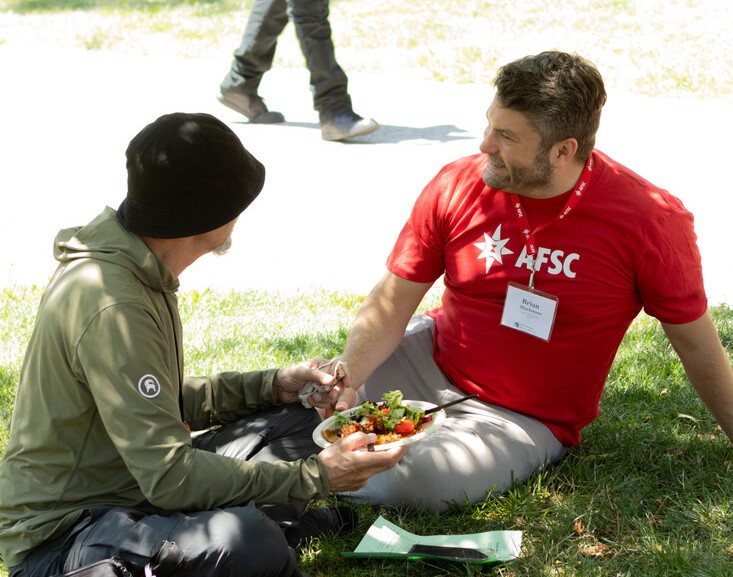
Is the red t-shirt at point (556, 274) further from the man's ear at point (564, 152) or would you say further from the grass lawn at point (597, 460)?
the grass lawn at point (597, 460)

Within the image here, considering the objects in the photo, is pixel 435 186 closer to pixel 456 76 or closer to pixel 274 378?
pixel 274 378

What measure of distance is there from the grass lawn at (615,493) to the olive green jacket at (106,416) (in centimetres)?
69

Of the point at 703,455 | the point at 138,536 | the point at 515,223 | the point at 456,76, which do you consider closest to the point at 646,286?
the point at 515,223

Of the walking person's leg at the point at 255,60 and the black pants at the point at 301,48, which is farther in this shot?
the walking person's leg at the point at 255,60

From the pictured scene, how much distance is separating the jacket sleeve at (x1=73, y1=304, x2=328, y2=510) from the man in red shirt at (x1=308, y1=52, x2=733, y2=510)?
3.01 ft

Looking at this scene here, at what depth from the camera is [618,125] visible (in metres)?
9.93

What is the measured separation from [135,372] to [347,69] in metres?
10.3

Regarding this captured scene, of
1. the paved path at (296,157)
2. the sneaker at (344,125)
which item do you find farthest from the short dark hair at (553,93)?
the sneaker at (344,125)

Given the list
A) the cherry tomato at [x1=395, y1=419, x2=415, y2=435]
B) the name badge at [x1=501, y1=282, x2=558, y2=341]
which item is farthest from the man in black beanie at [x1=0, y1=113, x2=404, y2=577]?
the name badge at [x1=501, y1=282, x2=558, y2=341]

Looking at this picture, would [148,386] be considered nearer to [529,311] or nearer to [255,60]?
[529,311]

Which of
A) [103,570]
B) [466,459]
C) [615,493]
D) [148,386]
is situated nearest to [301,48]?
[466,459]

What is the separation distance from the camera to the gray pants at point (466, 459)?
12.6ft

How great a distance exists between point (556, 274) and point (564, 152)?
0.43 m

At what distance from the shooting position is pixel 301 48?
29.6 feet
